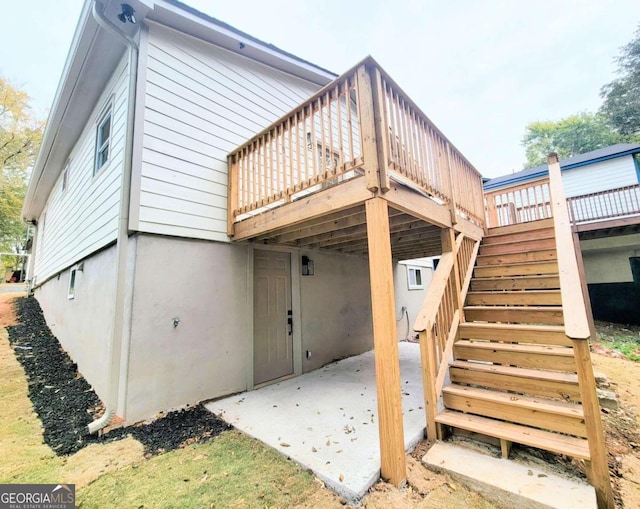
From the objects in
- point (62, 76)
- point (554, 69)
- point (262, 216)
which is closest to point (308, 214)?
point (262, 216)

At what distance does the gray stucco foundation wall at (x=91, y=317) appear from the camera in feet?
12.4

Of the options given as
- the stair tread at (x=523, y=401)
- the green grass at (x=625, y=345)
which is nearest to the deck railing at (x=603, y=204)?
the green grass at (x=625, y=345)

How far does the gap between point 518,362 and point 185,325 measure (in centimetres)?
398

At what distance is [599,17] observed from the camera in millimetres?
18562

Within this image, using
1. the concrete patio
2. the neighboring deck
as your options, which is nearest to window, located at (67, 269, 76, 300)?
the neighboring deck

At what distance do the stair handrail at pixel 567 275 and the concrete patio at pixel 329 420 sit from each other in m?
1.75

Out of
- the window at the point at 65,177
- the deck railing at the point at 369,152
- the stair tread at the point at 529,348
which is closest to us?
the deck railing at the point at 369,152

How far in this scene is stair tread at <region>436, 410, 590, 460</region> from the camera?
7.14 ft

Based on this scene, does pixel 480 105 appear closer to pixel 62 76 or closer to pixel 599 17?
pixel 599 17

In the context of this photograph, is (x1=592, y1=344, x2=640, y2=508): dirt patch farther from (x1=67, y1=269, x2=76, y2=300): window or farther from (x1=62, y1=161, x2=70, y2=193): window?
(x1=62, y1=161, x2=70, y2=193): window

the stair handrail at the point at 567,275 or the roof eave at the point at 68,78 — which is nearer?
the stair handrail at the point at 567,275

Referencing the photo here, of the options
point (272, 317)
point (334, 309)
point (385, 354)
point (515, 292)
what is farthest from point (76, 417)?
point (515, 292)

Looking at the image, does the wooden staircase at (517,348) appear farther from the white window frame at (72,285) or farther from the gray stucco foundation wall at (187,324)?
the white window frame at (72,285)

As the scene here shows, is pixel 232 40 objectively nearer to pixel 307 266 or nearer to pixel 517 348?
pixel 307 266
